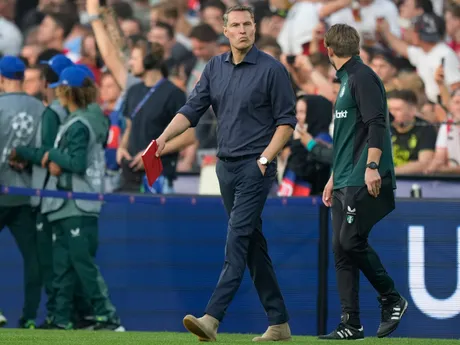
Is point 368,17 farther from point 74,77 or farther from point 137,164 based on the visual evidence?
point 74,77

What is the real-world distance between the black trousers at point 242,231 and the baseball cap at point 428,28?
7410 millimetres

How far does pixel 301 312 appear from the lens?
10.8 m

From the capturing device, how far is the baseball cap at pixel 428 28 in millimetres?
15505

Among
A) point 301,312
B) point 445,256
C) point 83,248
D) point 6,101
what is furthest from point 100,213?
point 445,256

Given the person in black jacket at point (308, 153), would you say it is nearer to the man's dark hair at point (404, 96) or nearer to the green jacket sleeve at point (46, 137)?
the man's dark hair at point (404, 96)

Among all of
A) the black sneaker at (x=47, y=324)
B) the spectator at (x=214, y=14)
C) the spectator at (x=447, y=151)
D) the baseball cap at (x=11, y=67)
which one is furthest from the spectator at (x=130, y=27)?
the black sneaker at (x=47, y=324)

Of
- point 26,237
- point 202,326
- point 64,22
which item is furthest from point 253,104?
point 64,22

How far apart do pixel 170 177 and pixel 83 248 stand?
174 cm

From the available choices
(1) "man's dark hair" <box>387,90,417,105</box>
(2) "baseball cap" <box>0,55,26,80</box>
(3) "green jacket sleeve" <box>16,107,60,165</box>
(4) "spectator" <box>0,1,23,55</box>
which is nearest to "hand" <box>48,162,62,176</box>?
(3) "green jacket sleeve" <box>16,107,60,165</box>

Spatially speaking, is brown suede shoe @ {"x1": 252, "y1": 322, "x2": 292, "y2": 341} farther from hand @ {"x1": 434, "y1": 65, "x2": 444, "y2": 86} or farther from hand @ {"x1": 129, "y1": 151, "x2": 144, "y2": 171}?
hand @ {"x1": 434, "y1": 65, "x2": 444, "y2": 86}

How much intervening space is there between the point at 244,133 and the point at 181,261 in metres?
2.89

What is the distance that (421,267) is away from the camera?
10.5m

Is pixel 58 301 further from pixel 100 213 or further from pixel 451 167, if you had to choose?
pixel 451 167

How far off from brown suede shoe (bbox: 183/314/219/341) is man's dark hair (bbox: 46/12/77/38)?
10.6 m
